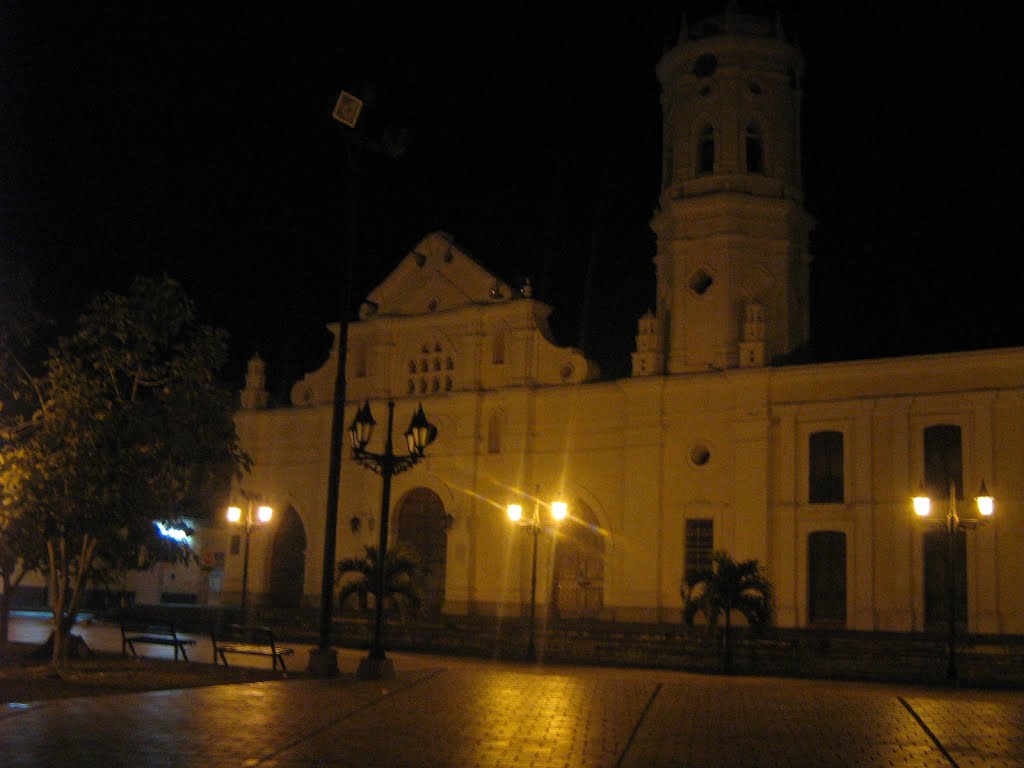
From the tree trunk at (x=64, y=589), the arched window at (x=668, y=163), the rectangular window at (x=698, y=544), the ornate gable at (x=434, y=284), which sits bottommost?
the tree trunk at (x=64, y=589)

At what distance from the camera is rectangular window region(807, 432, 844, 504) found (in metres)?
33.5

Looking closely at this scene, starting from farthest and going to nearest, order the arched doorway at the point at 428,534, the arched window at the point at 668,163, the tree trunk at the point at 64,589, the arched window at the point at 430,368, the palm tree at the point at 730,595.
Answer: the arched window at the point at 430,368
the arched doorway at the point at 428,534
the arched window at the point at 668,163
the palm tree at the point at 730,595
the tree trunk at the point at 64,589

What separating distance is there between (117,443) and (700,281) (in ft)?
73.5

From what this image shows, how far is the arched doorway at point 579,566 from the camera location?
37406 millimetres

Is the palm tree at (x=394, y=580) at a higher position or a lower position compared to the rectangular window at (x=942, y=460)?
lower

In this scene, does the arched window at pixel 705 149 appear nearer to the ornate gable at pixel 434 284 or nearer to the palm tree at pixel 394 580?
the ornate gable at pixel 434 284

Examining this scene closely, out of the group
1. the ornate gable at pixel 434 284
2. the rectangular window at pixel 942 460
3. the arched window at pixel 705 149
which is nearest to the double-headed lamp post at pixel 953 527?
the rectangular window at pixel 942 460

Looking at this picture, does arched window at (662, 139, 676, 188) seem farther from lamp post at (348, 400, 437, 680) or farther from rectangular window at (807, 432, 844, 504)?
lamp post at (348, 400, 437, 680)

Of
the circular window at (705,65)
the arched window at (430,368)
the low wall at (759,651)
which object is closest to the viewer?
the low wall at (759,651)

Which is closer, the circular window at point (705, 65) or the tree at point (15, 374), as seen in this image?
the tree at point (15, 374)

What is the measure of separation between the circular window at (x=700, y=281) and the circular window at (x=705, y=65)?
21.0 ft

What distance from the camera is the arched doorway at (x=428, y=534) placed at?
4006 cm

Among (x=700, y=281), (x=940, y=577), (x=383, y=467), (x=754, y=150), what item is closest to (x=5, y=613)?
(x=383, y=467)

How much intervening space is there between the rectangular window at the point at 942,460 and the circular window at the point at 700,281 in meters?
8.11
